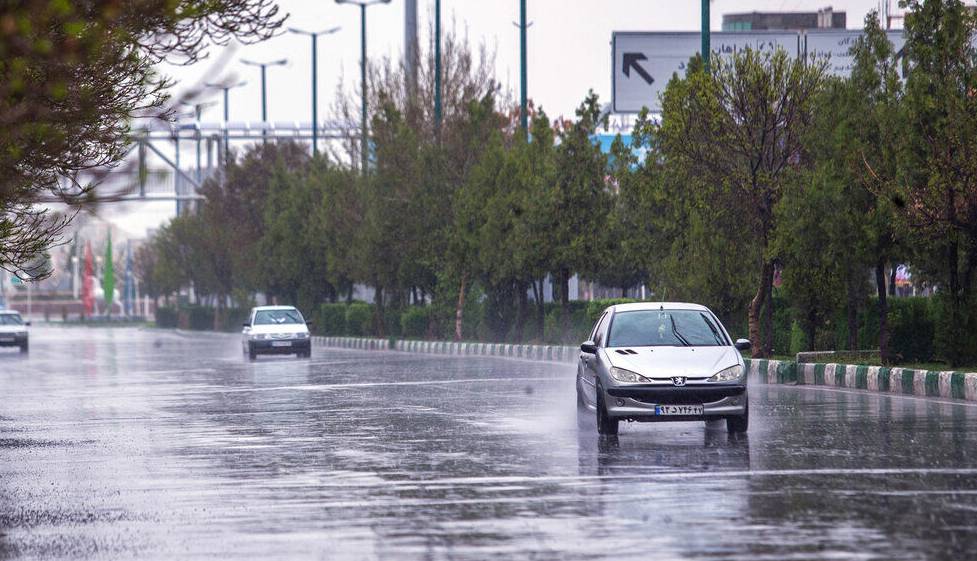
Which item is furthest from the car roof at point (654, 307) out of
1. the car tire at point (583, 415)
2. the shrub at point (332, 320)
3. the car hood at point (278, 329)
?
the shrub at point (332, 320)

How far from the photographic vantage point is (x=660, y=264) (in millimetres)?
37031

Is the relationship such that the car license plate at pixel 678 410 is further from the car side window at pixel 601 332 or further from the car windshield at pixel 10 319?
the car windshield at pixel 10 319

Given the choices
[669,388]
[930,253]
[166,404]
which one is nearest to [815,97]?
[930,253]

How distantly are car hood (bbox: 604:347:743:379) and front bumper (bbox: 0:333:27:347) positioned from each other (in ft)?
137

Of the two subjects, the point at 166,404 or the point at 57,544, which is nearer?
the point at 57,544

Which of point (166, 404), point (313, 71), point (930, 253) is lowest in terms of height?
point (166, 404)

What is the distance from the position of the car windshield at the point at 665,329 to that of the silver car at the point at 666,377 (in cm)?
1

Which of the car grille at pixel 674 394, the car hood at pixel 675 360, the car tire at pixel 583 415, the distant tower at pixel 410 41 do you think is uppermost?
the distant tower at pixel 410 41

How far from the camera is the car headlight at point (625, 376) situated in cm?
1781

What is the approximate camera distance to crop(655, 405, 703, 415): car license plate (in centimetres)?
1761

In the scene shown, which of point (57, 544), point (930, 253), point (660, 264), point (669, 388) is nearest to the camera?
point (57, 544)

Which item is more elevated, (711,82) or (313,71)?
(313,71)

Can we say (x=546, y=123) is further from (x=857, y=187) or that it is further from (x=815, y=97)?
(x=857, y=187)

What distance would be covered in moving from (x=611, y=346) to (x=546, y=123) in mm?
31342
